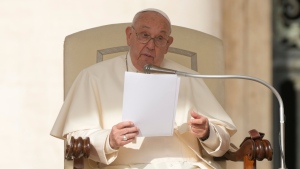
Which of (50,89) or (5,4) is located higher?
(5,4)

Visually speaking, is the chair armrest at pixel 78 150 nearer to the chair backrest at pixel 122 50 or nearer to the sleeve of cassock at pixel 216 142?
the sleeve of cassock at pixel 216 142

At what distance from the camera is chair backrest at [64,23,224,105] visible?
6.14 m

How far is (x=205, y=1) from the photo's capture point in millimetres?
7137

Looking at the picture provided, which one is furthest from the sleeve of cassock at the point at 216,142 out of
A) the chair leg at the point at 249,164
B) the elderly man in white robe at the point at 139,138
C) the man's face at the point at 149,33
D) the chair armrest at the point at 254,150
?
the man's face at the point at 149,33

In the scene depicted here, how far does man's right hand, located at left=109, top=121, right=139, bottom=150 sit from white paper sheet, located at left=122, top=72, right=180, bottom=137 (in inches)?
1.7

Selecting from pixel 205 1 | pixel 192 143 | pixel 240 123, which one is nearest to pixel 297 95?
pixel 240 123

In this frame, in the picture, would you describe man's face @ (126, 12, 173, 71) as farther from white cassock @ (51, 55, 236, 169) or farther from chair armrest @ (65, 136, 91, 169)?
chair armrest @ (65, 136, 91, 169)

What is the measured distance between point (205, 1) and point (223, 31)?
0.93m

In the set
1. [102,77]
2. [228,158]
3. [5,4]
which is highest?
[5,4]

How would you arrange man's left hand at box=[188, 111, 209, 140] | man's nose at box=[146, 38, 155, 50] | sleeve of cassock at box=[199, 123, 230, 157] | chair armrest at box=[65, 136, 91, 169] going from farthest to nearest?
1. man's nose at box=[146, 38, 155, 50]
2. sleeve of cassock at box=[199, 123, 230, 157]
3. man's left hand at box=[188, 111, 209, 140]
4. chair armrest at box=[65, 136, 91, 169]

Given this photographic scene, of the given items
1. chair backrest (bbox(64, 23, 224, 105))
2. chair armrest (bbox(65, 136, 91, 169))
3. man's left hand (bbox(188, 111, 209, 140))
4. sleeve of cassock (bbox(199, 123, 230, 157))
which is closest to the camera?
chair armrest (bbox(65, 136, 91, 169))

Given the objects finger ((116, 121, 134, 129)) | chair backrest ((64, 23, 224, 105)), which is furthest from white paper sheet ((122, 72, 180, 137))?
chair backrest ((64, 23, 224, 105))

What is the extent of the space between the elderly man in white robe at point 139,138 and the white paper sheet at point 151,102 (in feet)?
0.53

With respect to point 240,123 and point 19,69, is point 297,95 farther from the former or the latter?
point 19,69
